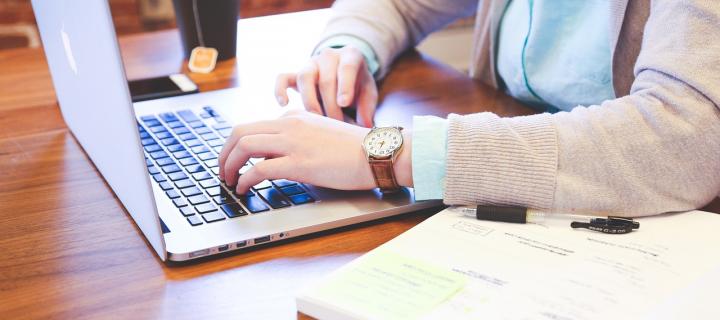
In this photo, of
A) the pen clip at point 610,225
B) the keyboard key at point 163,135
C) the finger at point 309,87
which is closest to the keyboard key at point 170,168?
the keyboard key at point 163,135

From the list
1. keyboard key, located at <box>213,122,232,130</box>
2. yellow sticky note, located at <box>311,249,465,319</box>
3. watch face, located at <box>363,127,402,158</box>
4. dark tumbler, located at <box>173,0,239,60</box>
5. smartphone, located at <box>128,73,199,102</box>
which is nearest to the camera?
yellow sticky note, located at <box>311,249,465,319</box>

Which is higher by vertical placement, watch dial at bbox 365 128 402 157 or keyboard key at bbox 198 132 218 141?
watch dial at bbox 365 128 402 157

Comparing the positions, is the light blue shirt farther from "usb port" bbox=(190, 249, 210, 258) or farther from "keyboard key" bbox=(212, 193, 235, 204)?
"usb port" bbox=(190, 249, 210, 258)

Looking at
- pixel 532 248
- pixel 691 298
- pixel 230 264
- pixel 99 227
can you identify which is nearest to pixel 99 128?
pixel 99 227

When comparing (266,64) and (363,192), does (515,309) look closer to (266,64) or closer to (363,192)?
(363,192)

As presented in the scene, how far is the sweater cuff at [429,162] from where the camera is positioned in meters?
0.77

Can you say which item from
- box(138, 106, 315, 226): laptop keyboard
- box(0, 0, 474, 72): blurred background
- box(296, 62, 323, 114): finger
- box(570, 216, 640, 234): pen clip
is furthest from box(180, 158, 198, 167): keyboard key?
box(0, 0, 474, 72): blurred background

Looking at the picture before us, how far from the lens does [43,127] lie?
1070 millimetres

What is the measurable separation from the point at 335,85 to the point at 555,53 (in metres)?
0.32

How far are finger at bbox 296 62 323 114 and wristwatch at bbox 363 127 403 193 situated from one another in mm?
232

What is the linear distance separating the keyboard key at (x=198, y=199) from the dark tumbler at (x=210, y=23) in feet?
1.91

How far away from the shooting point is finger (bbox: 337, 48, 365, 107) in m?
1.02

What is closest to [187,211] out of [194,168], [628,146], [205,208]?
[205,208]

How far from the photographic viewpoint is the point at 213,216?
747 mm
